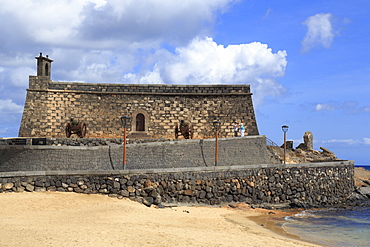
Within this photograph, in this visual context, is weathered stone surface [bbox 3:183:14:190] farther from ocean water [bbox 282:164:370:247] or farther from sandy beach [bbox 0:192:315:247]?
ocean water [bbox 282:164:370:247]

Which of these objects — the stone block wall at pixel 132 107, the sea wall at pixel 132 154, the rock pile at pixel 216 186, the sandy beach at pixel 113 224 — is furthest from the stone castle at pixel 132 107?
the sandy beach at pixel 113 224

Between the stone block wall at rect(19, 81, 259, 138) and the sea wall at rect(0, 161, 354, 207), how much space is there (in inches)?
224

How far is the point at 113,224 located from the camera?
12.1 m

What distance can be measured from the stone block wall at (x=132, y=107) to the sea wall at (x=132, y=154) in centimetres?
470

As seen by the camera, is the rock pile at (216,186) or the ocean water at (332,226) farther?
the rock pile at (216,186)

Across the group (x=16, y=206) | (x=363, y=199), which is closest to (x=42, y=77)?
(x=16, y=206)

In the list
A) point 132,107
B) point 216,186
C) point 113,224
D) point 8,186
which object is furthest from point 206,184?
point 132,107

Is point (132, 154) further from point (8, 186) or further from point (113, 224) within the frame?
point (113, 224)

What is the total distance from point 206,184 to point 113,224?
689 cm

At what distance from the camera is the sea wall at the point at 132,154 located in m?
17.3

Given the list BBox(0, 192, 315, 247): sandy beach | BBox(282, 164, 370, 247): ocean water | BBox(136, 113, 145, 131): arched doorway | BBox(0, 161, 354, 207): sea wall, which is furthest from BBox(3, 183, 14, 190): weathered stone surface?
BBox(136, 113, 145, 131): arched doorway

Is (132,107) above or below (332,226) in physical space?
above

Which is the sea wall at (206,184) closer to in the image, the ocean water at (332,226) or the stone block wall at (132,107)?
the ocean water at (332,226)

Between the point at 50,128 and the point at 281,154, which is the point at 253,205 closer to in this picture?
the point at 281,154
